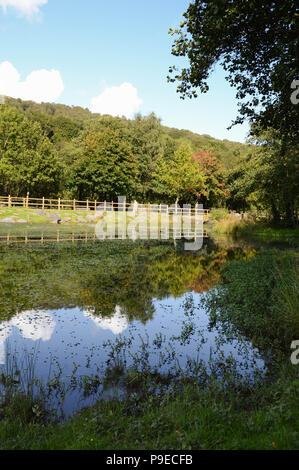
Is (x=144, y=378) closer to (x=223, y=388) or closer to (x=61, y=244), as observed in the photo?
(x=223, y=388)

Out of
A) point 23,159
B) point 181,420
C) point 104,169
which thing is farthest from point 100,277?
point 23,159

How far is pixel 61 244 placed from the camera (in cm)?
1889

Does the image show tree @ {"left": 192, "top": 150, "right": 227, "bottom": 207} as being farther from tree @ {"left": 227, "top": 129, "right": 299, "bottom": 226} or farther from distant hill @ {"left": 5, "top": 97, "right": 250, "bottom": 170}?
tree @ {"left": 227, "top": 129, "right": 299, "bottom": 226}

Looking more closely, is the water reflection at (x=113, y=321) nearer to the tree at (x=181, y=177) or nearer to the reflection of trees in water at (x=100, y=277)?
the reflection of trees in water at (x=100, y=277)

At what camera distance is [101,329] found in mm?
6367

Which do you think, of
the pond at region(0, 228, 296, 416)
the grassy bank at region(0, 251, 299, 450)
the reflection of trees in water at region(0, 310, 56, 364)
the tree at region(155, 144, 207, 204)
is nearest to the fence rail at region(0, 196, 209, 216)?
the tree at region(155, 144, 207, 204)

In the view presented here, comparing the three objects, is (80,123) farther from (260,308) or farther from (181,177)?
(260,308)

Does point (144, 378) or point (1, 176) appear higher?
point (1, 176)

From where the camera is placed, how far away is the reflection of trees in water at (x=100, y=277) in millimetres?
7902

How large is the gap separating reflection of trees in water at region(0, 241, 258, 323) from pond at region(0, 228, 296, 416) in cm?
3

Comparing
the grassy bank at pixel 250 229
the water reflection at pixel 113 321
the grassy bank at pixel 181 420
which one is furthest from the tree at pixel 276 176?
the grassy bank at pixel 181 420

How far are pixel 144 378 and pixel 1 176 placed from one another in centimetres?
4911

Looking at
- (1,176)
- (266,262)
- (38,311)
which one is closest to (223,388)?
(38,311)

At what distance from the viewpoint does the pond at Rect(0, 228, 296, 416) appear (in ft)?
14.6
